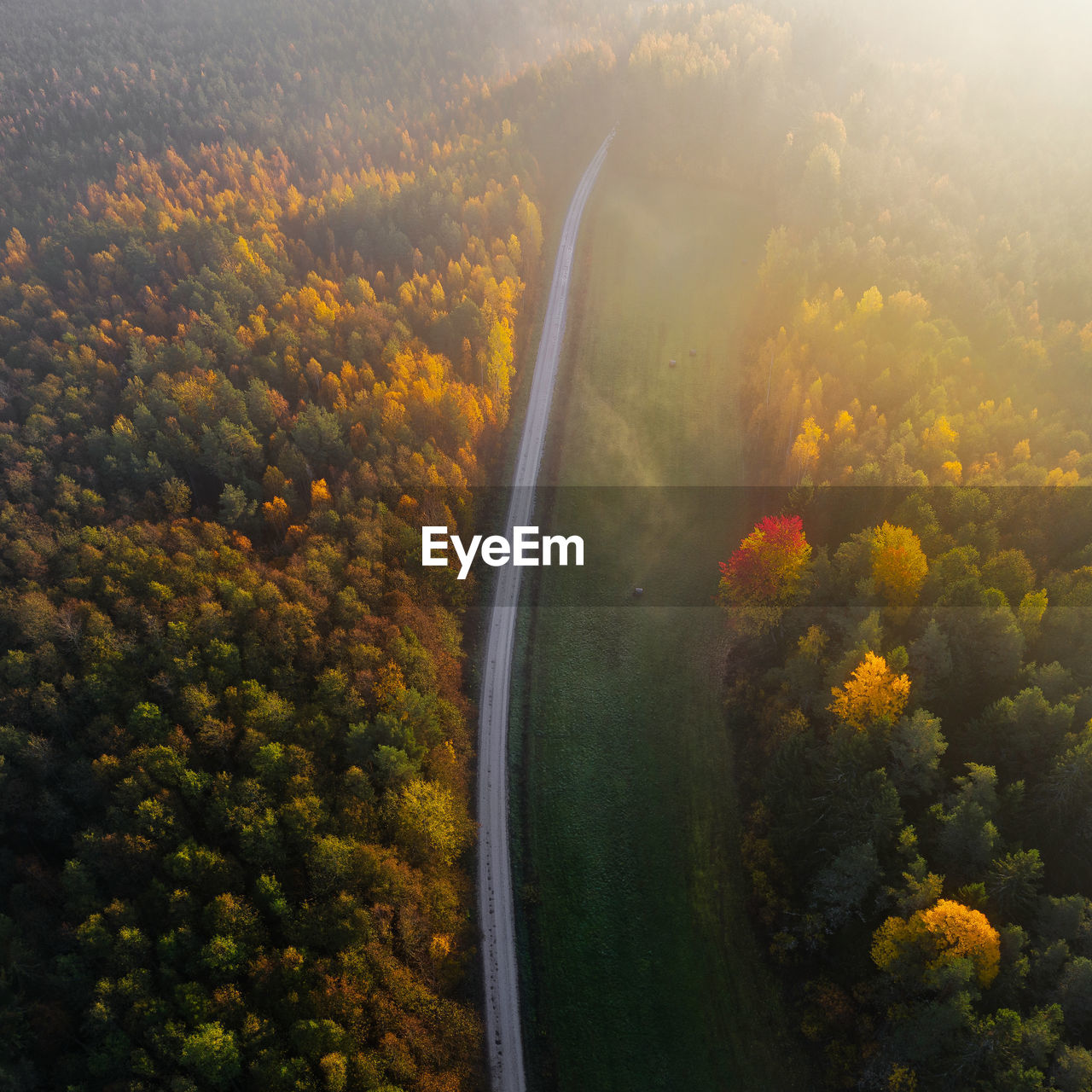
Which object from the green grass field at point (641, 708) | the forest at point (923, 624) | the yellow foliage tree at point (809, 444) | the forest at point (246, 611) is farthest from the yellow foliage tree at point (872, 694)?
the forest at point (246, 611)

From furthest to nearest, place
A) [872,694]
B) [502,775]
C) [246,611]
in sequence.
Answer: [502,775]
[246,611]
[872,694]

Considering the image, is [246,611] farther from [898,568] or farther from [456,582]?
[898,568]

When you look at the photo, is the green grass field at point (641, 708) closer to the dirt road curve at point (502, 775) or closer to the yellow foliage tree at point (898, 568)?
the dirt road curve at point (502, 775)

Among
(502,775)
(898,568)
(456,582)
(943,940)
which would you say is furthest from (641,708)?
(943,940)

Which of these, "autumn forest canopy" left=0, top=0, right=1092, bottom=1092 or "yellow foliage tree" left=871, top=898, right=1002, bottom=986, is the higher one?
"autumn forest canopy" left=0, top=0, right=1092, bottom=1092

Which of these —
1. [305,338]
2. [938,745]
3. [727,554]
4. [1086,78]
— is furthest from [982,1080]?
[1086,78]

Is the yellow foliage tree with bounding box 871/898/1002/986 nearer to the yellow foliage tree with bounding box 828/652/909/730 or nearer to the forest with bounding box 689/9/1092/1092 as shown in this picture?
the forest with bounding box 689/9/1092/1092

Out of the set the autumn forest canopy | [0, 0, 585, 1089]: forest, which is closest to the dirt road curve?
the autumn forest canopy

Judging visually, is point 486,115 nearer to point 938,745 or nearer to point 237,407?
point 237,407
